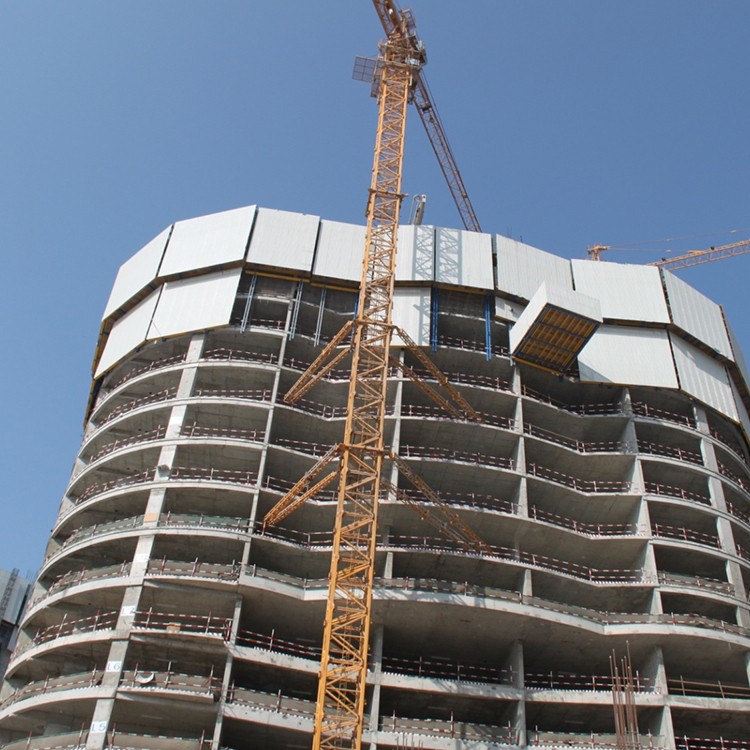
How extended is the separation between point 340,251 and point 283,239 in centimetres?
321

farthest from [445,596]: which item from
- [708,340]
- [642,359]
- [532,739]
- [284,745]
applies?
[708,340]

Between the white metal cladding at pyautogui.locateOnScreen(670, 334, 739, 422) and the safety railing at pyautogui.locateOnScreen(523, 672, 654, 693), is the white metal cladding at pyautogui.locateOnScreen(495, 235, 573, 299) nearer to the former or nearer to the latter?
the white metal cladding at pyautogui.locateOnScreen(670, 334, 739, 422)

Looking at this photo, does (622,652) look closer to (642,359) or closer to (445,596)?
(445,596)

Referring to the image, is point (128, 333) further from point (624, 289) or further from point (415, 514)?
point (624, 289)

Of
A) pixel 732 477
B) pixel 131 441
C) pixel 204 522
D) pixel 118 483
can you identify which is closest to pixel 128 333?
pixel 131 441

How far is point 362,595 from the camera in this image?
3441 cm

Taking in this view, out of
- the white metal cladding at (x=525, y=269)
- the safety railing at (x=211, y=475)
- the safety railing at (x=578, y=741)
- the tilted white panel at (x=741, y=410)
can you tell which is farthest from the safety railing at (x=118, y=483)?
the tilted white panel at (x=741, y=410)

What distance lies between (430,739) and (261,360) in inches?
831

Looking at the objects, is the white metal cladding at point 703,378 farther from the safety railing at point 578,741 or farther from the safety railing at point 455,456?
the safety railing at point 578,741

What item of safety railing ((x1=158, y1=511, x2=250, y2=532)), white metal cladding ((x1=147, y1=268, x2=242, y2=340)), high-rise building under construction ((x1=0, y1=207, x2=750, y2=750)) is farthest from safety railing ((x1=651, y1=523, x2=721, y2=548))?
white metal cladding ((x1=147, y1=268, x2=242, y2=340))

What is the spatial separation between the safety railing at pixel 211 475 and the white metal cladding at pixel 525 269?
17.3m

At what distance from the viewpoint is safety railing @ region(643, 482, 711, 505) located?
1682 inches

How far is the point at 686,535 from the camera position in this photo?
42938 mm

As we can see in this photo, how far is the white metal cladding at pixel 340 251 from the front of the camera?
45.8m
